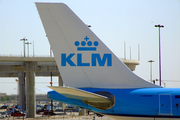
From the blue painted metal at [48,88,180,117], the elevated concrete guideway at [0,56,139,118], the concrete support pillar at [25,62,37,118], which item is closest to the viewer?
the blue painted metal at [48,88,180,117]

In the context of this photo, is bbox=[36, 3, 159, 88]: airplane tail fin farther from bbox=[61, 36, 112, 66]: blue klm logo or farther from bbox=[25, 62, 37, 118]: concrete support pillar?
bbox=[25, 62, 37, 118]: concrete support pillar

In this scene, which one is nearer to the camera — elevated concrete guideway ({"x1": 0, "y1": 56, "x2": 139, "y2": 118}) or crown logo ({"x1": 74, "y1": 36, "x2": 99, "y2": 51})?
crown logo ({"x1": 74, "y1": 36, "x2": 99, "y2": 51})

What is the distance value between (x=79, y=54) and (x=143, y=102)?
4.72 metres

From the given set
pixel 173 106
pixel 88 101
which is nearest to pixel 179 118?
pixel 173 106

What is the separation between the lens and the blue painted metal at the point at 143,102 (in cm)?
1650

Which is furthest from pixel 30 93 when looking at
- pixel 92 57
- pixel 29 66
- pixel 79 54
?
pixel 92 57

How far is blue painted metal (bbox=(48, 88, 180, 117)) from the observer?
16.5 m

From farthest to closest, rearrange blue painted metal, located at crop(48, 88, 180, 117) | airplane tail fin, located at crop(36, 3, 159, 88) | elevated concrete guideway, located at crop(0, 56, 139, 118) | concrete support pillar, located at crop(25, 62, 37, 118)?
concrete support pillar, located at crop(25, 62, 37, 118) < elevated concrete guideway, located at crop(0, 56, 139, 118) < airplane tail fin, located at crop(36, 3, 159, 88) < blue painted metal, located at crop(48, 88, 180, 117)

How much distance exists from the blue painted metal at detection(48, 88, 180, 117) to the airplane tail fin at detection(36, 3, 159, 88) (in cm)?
70

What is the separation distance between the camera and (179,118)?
53.4 feet

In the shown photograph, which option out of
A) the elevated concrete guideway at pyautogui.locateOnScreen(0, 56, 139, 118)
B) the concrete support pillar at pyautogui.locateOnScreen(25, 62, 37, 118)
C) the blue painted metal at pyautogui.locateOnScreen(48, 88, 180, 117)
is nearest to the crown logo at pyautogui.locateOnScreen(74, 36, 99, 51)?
the blue painted metal at pyautogui.locateOnScreen(48, 88, 180, 117)

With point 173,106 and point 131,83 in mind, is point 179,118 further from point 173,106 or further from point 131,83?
point 131,83

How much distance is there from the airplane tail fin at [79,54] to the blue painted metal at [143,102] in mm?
700

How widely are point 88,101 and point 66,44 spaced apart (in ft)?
12.0
